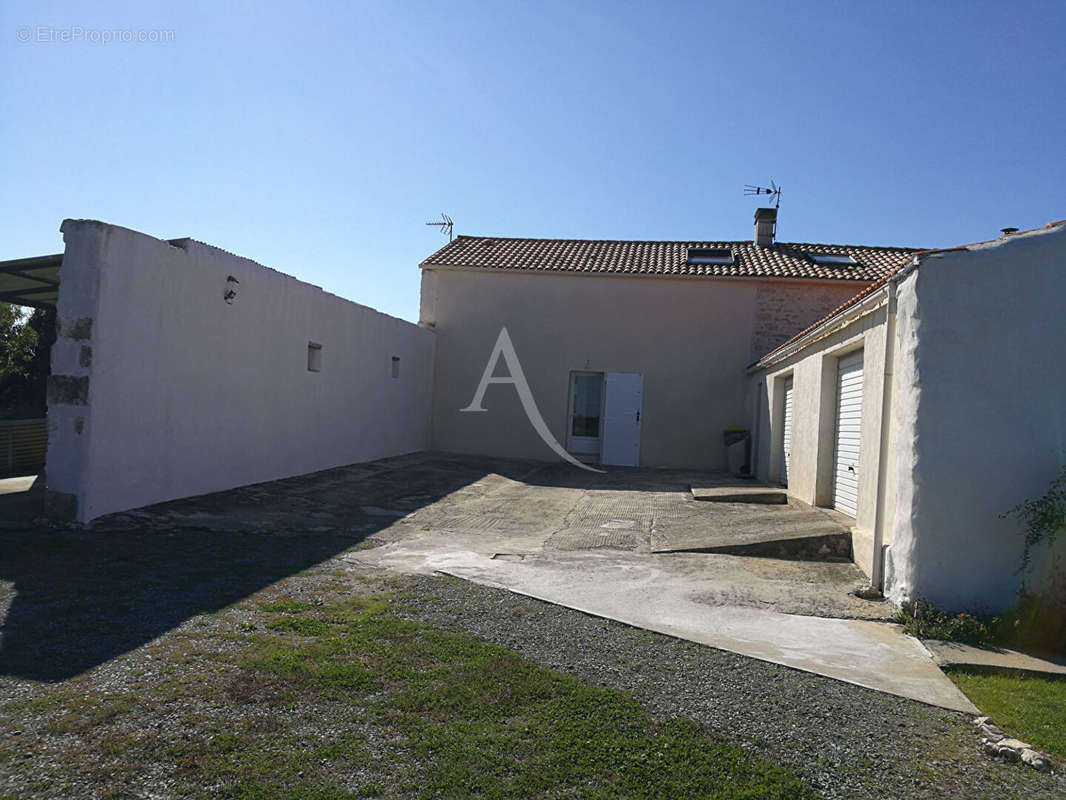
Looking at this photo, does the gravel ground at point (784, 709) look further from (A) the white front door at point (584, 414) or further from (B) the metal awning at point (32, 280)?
(A) the white front door at point (584, 414)

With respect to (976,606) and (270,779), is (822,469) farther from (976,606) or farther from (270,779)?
(270,779)

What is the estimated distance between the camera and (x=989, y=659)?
181 inches

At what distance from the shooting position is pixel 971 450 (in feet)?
17.5

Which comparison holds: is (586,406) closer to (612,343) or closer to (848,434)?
(612,343)

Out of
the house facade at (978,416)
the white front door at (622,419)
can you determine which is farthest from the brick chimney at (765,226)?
the house facade at (978,416)

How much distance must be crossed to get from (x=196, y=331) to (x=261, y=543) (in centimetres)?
298

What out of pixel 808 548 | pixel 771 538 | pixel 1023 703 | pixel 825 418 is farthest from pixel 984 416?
pixel 825 418

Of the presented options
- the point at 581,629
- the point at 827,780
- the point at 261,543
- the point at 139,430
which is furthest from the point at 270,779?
the point at 139,430

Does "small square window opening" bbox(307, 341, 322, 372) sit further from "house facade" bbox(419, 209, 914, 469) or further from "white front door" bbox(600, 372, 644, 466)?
"white front door" bbox(600, 372, 644, 466)

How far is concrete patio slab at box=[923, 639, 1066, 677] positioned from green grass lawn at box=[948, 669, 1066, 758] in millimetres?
63

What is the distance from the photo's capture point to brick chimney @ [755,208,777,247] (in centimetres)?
1889

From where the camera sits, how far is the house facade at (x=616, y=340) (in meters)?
16.2

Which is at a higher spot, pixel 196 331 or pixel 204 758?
pixel 196 331

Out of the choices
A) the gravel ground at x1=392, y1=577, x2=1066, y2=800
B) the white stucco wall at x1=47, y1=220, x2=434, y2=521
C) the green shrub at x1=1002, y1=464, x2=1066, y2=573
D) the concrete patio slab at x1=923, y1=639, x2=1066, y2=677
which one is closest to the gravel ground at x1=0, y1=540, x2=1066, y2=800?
the gravel ground at x1=392, y1=577, x2=1066, y2=800
